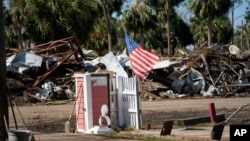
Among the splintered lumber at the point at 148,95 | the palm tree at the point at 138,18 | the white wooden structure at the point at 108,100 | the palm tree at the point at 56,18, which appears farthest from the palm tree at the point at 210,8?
the white wooden structure at the point at 108,100

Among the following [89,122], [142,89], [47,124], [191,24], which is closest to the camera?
[89,122]

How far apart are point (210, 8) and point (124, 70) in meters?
24.9

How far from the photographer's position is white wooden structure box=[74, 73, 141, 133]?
16250 millimetres

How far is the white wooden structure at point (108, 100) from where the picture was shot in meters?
16.2

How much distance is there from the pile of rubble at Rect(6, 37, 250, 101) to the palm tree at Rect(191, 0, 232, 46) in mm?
17654

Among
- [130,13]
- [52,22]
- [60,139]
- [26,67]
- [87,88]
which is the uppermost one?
[130,13]

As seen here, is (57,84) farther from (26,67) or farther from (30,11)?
(30,11)

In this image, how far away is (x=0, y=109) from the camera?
496 inches

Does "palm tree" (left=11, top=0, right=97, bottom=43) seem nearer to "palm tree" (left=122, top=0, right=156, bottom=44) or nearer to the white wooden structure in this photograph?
"palm tree" (left=122, top=0, right=156, bottom=44)

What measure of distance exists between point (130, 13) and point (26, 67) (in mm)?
25460

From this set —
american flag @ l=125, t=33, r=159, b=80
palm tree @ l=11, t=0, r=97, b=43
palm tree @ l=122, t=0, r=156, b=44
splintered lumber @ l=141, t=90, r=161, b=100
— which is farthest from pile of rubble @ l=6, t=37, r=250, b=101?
Result: palm tree @ l=122, t=0, r=156, b=44

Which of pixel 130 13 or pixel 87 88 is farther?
pixel 130 13

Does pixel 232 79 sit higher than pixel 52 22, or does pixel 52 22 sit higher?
pixel 52 22

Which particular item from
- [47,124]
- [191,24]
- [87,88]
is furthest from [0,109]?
[191,24]
